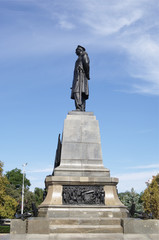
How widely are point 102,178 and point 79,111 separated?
398cm

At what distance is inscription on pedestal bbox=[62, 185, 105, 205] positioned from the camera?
1154cm

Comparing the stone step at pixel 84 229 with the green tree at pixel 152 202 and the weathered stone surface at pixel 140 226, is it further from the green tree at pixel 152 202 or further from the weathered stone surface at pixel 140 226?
the green tree at pixel 152 202

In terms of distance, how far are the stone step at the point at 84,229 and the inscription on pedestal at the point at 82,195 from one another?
134cm

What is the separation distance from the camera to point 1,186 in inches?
1430

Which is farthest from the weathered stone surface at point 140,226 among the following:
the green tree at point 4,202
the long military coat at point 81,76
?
the green tree at point 4,202

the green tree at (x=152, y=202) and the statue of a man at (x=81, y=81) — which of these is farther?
the green tree at (x=152, y=202)

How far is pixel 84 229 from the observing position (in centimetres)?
1014

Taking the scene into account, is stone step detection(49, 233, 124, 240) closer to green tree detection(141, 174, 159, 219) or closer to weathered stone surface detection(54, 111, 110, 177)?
weathered stone surface detection(54, 111, 110, 177)

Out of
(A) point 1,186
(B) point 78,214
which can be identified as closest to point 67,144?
(B) point 78,214

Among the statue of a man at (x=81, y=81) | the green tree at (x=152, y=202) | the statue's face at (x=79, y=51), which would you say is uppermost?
the statue's face at (x=79, y=51)

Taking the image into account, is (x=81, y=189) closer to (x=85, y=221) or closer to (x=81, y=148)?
(x=85, y=221)

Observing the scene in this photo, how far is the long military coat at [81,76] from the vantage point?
15023 mm

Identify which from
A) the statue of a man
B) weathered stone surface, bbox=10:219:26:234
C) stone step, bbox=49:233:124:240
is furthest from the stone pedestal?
the statue of a man

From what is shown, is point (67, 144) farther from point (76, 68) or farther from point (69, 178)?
point (76, 68)
